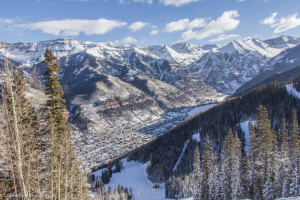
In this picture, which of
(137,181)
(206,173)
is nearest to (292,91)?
(206,173)

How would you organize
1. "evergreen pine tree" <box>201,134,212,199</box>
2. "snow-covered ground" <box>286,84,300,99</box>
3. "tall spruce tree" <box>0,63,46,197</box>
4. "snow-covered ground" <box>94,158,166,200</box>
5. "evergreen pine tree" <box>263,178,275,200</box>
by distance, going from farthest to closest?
"snow-covered ground" <box>286,84,300,99</box> < "snow-covered ground" <box>94,158,166,200</box> < "evergreen pine tree" <box>201,134,212,199</box> < "evergreen pine tree" <box>263,178,275,200</box> < "tall spruce tree" <box>0,63,46,197</box>

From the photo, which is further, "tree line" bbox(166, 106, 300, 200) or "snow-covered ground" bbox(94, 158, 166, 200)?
"snow-covered ground" bbox(94, 158, 166, 200)

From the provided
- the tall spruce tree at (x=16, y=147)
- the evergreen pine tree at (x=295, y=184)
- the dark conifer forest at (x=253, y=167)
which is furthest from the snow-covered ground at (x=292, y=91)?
the tall spruce tree at (x=16, y=147)

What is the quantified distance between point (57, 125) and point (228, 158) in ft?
129

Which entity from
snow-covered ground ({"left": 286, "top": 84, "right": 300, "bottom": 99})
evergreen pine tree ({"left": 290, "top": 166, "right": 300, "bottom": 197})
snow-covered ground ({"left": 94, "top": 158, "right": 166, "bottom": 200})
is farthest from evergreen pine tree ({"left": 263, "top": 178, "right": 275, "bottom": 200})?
snow-covered ground ({"left": 286, "top": 84, "right": 300, "bottom": 99})

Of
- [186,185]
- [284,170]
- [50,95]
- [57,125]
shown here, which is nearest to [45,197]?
[57,125]

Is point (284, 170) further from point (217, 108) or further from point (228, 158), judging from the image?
point (217, 108)

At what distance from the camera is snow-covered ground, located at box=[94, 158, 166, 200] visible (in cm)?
12144

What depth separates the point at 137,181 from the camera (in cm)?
14525

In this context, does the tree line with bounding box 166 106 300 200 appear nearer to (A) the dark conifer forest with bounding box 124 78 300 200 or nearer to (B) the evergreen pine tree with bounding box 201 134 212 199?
(A) the dark conifer forest with bounding box 124 78 300 200

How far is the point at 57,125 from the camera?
24.0 m

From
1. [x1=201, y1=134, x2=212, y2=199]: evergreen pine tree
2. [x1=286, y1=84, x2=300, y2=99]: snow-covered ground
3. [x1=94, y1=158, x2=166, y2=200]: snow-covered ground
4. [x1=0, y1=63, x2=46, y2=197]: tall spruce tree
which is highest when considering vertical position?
[x1=286, y1=84, x2=300, y2=99]: snow-covered ground

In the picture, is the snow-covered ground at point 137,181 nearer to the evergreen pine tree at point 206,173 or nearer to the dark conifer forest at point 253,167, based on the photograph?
the dark conifer forest at point 253,167

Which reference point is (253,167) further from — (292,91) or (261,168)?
(292,91)
